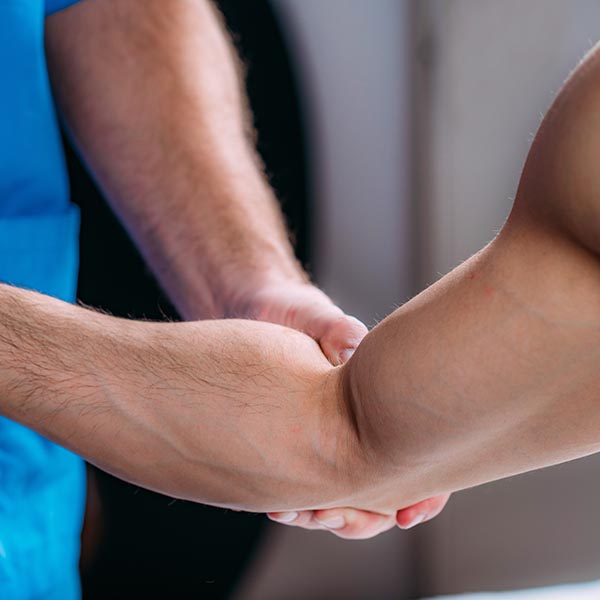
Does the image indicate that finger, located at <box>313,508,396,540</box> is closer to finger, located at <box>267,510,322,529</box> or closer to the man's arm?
finger, located at <box>267,510,322,529</box>

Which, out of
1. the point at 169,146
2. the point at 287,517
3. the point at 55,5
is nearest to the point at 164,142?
the point at 169,146

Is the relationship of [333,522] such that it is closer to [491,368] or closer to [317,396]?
[317,396]

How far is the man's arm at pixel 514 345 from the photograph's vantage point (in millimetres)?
558

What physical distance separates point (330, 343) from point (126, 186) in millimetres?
463

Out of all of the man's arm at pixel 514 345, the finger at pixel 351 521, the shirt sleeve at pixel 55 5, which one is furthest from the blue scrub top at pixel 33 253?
the man's arm at pixel 514 345

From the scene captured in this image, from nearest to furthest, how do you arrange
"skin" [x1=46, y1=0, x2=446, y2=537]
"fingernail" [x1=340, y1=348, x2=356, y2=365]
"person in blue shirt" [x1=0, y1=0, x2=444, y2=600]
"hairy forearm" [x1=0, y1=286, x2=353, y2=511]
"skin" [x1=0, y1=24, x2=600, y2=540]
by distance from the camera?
"skin" [x1=0, y1=24, x2=600, y2=540] < "hairy forearm" [x1=0, y1=286, x2=353, y2=511] < "fingernail" [x1=340, y1=348, x2=356, y2=365] < "person in blue shirt" [x1=0, y1=0, x2=444, y2=600] < "skin" [x1=46, y1=0, x2=446, y2=537]

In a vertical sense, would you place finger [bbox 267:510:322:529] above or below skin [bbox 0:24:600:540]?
below

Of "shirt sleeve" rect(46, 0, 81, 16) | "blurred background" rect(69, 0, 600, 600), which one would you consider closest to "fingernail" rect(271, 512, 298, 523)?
"shirt sleeve" rect(46, 0, 81, 16)

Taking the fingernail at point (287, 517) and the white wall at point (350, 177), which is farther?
Result: the white wall at point (350, 177)

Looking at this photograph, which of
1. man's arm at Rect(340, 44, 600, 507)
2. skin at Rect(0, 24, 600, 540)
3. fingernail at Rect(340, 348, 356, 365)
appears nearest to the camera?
man's arm at Rect(340, 44, 600, 507)

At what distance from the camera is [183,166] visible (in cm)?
126

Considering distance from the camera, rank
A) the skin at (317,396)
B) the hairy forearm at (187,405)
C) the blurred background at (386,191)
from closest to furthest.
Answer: the skin at (317,396) < the hairy forearm at (187,405) < the blurred background at (386,191)

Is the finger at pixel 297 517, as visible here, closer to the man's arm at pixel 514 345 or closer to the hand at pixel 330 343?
the hand at pixel 330 343

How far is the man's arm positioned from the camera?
1.83 feet
